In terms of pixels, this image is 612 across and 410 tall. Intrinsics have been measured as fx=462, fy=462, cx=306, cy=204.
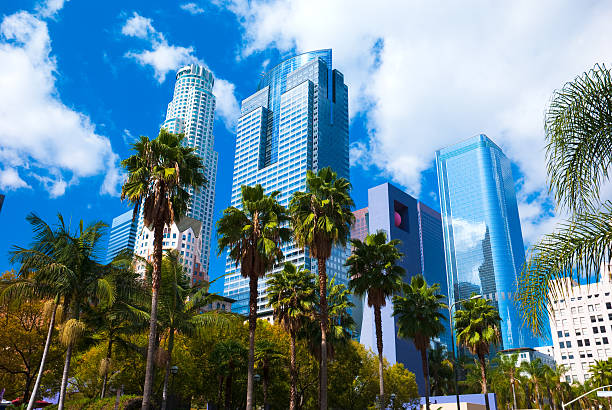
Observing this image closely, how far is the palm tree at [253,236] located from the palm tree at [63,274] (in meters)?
7.57

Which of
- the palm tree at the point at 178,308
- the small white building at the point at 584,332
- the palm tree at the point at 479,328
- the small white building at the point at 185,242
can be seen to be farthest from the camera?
the small white building at the point at 185,242

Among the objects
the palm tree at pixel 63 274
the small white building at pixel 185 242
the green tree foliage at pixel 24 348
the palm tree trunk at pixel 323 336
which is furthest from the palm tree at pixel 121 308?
the small white building at pixel 185 242

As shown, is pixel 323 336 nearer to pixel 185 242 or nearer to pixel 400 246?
pixel 400 246

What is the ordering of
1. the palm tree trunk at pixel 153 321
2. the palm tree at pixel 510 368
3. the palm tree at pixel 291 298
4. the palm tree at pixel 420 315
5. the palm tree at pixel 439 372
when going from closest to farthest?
the palm tree trunk at pixel 153 321
the palm tree at pixel 291 298
the palm tree at pixel 420 315
the palm tree at pixel 510 368
the palm tree at pixel 439 372

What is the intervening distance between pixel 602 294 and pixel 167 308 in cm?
14036

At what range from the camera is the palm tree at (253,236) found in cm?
2803

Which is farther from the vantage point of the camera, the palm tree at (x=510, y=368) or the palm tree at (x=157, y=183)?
the palm tree at (x=510, y=368)

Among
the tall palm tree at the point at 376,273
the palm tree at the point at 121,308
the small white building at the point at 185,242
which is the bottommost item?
the palm tree at the point at 121,308

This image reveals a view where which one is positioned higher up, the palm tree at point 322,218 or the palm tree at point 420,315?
the palm tree at point 322,218

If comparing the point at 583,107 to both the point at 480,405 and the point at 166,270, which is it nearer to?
the point at 166,270

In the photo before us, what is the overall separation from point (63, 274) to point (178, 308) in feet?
27.4

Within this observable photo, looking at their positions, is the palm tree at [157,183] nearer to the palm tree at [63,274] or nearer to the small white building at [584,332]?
the palm tree at [63,274]

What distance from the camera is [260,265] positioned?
28.1 meters

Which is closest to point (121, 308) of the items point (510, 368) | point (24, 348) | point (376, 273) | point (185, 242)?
point (24, 348)
